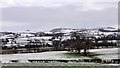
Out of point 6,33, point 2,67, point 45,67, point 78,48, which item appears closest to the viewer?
point 2,67

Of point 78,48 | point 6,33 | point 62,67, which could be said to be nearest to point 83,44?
point 78,48

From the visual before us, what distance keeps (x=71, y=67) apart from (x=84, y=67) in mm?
1275

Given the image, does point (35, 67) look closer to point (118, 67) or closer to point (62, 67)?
point (62, 67)

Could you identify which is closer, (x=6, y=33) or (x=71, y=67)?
(x=71, y=67)

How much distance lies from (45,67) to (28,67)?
150cm

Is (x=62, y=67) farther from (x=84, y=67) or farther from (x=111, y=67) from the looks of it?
(x=111, y=67)

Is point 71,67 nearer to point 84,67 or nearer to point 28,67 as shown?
point 84,67

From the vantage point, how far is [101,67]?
28.0 m

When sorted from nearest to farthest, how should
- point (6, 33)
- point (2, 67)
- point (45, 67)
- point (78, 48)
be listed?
1. point (2, 67)
2. point (45, 67)
3. point (78, 48)
4. point (6, 33)

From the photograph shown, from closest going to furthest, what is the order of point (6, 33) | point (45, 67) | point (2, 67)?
point (2, 67), point (45, 67), point (6, 33)

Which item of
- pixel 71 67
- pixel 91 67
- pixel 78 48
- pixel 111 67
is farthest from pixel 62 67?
pixel 78 48

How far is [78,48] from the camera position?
215 ft

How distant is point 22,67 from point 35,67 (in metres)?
1.12

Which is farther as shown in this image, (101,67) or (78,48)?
(78,48)
